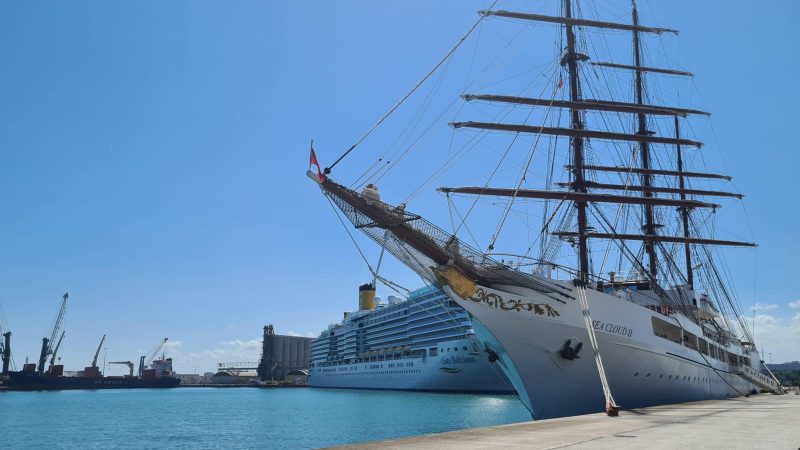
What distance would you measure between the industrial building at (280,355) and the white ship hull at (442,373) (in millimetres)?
75891

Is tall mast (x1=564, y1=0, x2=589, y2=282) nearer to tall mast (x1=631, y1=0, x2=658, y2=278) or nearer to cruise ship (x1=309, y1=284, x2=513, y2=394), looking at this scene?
tall mast (x1=631, y1=0, x2=658, y2=278)

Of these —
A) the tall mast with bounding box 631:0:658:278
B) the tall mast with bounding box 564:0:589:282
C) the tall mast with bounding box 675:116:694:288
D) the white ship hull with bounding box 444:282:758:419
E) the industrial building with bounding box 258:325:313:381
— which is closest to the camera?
the white ship hull with bounding box 444:282:758:419

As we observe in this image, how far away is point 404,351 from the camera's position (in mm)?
85125

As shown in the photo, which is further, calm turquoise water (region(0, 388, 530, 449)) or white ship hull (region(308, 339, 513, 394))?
white ship hull (region(308, 339, 513, 394))

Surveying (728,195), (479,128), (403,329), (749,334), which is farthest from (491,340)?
(403,329)

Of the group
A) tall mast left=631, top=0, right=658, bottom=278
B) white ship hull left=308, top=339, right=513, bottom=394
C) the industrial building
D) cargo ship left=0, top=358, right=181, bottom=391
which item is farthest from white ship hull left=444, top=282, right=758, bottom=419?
the industrial building

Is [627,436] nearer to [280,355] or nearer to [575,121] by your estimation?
[575,121]

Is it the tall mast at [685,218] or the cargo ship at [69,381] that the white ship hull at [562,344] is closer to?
the tall mast at [685,218]

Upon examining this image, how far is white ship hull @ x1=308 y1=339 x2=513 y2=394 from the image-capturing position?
69000 millimetres

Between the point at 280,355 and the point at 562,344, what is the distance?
516 ft

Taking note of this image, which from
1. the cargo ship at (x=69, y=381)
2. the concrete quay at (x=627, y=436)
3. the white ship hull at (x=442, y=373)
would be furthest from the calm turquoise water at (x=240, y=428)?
the cargo ship at (x=69, y=381)

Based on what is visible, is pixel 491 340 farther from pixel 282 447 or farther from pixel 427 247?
pixel 282 447

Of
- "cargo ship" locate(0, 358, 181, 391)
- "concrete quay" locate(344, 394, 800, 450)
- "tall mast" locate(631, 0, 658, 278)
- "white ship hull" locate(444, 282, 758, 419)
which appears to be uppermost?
"tall mast" locate(631, 0, 658, 278)

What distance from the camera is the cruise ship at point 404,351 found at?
229 ft
